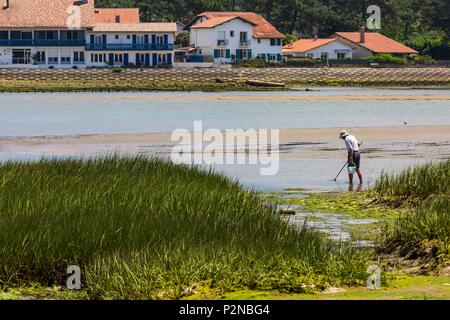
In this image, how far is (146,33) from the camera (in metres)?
132

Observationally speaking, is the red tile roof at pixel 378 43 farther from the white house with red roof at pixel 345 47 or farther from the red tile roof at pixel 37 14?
the red tile roof at pixel 37 14

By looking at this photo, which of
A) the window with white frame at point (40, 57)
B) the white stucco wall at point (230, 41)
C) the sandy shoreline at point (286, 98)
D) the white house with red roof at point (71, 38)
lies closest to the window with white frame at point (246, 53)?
the white stucco wall at point (230, 41)

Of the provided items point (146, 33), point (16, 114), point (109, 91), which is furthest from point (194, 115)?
point (146, 33)

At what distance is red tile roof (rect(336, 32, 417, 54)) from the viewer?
140625 millimetres

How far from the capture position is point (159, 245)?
18.1 metres

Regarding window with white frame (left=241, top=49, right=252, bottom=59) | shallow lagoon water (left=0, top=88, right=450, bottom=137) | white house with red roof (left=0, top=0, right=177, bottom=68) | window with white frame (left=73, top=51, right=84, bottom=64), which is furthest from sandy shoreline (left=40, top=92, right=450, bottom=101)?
window with white frame (left=241, top=49, right=252, bottom=59)

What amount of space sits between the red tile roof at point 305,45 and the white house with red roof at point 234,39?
11.5ft

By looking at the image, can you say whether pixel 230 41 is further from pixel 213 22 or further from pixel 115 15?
pixel 115 15

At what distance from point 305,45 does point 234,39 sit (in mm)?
9721

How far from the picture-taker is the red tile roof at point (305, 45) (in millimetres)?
139500

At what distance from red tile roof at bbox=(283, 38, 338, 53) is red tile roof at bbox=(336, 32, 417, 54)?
3.69 meters

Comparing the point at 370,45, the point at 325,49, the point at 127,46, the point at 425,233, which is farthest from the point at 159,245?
the point at 370,45

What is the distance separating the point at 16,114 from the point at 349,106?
25582 millimetres
